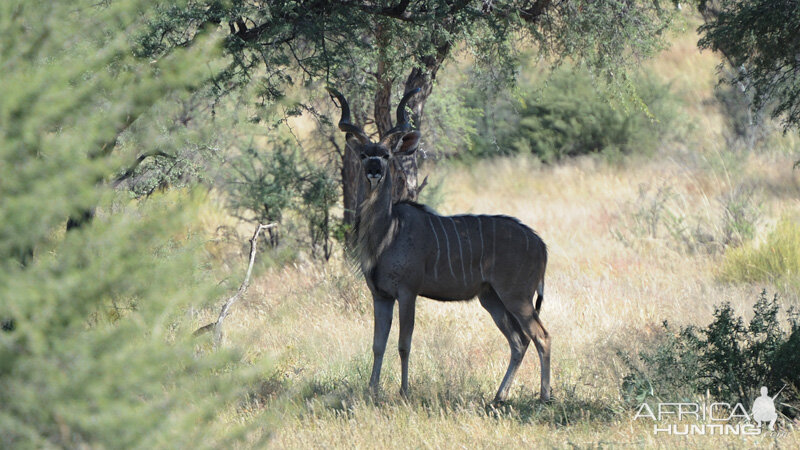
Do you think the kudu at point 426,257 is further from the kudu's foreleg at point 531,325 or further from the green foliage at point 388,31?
the green foliage at point 388,31

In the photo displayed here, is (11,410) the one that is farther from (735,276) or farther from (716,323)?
(735,276)

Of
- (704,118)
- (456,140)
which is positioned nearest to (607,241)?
(456,140)

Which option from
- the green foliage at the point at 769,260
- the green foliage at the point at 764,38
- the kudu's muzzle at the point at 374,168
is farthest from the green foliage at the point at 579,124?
the kudu's muzzle at the point at 374,168

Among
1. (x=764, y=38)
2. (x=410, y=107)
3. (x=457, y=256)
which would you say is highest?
(x=764, y=38)

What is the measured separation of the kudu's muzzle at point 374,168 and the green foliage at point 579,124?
17.4m

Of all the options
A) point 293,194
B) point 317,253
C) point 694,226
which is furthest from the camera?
point 694,226

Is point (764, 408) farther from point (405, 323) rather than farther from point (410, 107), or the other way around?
point (410, 107)

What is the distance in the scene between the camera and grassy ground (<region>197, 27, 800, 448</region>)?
5.31m

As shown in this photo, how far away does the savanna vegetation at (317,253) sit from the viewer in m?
2.81

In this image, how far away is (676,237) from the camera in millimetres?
12578

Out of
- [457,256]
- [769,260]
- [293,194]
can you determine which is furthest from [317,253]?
[769,260]

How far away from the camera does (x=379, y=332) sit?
6.64 metres

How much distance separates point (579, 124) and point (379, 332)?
18.7 meters

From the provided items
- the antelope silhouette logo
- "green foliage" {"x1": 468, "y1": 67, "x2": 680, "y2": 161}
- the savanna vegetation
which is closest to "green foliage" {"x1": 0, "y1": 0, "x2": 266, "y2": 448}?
the savanna vegetation
